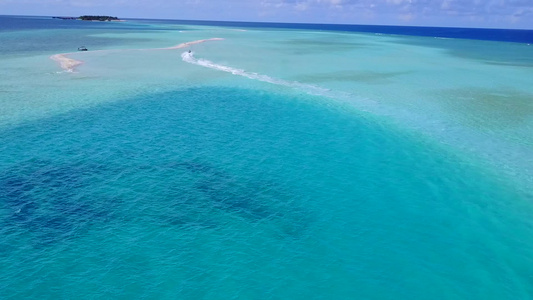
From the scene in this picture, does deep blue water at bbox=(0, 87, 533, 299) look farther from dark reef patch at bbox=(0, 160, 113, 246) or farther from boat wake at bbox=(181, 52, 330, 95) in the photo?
boat wake at bbox=(181, 52, 330, 95)

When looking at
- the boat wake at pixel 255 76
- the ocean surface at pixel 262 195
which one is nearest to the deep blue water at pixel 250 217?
the ocean surface at pixel 262 195

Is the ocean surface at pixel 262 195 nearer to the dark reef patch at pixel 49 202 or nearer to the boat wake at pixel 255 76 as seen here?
the dark reef patch at pixel 49 202

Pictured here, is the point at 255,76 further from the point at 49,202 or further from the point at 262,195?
the point at 49,202

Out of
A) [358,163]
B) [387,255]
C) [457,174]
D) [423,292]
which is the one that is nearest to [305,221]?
[387,255]

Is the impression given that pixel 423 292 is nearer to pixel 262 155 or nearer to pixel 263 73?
pixel 262 155

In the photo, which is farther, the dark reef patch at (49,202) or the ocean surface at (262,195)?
the dark reef patch at (49,202)

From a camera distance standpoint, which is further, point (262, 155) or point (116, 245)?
point (262, 155)

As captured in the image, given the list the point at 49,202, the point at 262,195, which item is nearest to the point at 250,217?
the point at 262,195

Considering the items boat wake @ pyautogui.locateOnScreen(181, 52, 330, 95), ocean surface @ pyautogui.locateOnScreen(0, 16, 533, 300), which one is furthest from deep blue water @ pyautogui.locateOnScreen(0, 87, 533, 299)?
boat wake @ pyautogui.locateOnScreen(181, 52, 330, 95)
